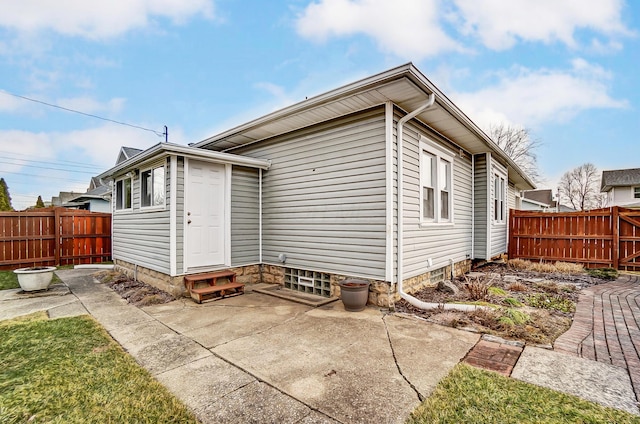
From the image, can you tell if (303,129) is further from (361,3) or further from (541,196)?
(541,196)

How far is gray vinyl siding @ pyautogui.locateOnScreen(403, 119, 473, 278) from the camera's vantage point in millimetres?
4996

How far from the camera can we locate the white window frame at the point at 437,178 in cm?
550

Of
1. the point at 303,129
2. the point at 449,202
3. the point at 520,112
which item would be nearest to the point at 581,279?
the point at 449,202

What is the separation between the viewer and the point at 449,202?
654cm

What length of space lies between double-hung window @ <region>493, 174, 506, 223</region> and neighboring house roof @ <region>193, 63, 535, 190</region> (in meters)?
1.99

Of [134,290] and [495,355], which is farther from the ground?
[495,355]

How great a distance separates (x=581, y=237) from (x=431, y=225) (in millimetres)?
6185

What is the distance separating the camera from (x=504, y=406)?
202cm

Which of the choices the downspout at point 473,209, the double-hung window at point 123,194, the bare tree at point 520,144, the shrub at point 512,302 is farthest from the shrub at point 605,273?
the bare tree at point 520,144

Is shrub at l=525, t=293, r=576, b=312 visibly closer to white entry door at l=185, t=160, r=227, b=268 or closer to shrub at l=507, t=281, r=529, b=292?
shrub at l=507, t=281, r=529, b=292

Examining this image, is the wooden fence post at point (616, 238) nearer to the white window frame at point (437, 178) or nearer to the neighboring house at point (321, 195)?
the neighboring house at point (321, 195)

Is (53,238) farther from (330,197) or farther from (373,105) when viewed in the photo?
(373,105)

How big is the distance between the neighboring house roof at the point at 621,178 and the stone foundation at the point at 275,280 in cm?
2366

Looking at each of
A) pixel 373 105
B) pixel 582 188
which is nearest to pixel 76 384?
pixel 373 105
